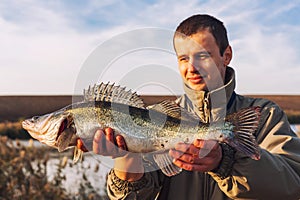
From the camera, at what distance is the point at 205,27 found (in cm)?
387

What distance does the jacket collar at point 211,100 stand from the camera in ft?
11.8

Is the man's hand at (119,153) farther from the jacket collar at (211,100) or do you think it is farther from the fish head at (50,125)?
the jacket collar at (211,100)

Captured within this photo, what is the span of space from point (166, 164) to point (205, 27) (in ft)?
4.34

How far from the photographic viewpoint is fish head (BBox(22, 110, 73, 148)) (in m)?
3.29

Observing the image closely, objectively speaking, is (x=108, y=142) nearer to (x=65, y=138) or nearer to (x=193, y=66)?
(x=65, y=138)

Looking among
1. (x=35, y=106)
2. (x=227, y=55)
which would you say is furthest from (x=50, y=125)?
(x=35, y=106)

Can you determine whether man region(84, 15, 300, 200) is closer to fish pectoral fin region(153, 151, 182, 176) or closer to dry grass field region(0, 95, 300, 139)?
fish pectoral fin region(153, 151, 182, 176)

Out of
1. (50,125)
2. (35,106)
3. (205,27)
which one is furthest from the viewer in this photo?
(35,106)

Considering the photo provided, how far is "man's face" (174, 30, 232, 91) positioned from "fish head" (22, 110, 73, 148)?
100 cm

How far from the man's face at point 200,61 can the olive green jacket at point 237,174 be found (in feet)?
0.29

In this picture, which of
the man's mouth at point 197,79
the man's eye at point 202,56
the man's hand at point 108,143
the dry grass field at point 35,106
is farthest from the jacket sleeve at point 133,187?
the dry grass field at point 35,106

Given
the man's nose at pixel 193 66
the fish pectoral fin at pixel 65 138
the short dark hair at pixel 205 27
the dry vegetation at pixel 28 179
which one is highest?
the short dark hair at pixel 205 27

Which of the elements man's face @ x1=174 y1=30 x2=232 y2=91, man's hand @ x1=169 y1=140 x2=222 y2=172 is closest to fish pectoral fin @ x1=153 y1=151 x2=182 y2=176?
man's hand @ x1=169 y1=140 x2=222 y2=172

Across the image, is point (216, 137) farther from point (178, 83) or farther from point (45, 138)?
point (45, 138)
